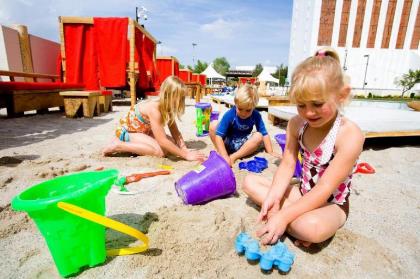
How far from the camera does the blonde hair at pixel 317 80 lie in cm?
115

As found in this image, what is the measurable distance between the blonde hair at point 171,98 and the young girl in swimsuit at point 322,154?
1295mm

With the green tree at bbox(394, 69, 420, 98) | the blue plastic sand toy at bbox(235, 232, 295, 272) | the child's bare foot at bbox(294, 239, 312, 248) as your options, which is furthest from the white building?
the blue plastic sand toy at bbox(235, 232, 295, 272)

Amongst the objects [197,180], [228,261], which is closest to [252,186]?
[197,180]

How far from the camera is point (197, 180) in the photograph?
1.59 meters

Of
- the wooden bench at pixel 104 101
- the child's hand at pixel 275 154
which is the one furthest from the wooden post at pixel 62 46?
the child's hand at pixel 275 154

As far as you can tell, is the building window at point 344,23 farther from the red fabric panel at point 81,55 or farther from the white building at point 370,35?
the red fabric panel at point 81,55

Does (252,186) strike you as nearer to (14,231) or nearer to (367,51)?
(14,231)

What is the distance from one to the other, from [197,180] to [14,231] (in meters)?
0.98

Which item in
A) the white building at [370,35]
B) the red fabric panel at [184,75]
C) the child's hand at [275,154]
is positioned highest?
the white building at [370,35]

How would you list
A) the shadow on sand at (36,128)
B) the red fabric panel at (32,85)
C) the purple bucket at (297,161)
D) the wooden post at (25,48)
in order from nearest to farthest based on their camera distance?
the purple bucket at (297,161)
the shadow on sand at (36,128)
the red fabric panel at (32,85)
the wooden post at (25,48)

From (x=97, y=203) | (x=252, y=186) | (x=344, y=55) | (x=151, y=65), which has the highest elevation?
(x=344, y=55)

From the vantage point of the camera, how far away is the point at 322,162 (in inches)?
52.5

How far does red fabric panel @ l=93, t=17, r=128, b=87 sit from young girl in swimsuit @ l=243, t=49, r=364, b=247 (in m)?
5.66

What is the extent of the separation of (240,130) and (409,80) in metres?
34.9
